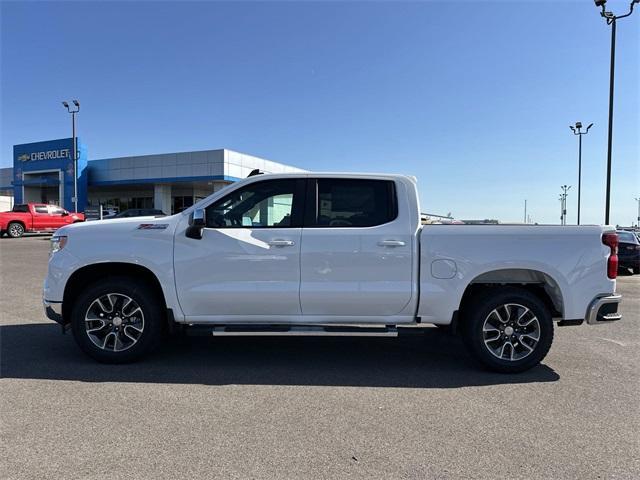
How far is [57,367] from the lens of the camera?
16.1 ft

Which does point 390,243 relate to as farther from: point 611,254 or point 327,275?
point 611,254

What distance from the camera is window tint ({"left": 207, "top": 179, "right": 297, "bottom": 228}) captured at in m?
5.02

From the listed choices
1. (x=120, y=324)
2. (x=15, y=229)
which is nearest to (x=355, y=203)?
(x=120, y=324)

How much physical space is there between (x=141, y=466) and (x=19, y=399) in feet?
5.89

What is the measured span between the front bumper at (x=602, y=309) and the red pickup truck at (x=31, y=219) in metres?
27.9

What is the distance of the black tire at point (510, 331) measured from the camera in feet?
15.9

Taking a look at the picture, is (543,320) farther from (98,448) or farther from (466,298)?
(98,448)

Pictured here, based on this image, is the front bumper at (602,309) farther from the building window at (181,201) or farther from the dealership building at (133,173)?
the building window at (181,201)

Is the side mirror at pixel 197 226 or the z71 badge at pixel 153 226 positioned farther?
the z71 badge at pixel 153 226

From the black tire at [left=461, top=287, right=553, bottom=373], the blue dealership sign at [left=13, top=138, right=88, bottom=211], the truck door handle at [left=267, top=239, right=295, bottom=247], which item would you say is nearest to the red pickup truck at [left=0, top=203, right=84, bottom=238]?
the blue dealership sign at [left=13, top=138, right=88, bottom=211]

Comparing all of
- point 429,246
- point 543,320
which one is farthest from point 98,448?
point 543,320

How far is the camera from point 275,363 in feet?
16.8

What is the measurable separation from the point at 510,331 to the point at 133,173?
1469 inches

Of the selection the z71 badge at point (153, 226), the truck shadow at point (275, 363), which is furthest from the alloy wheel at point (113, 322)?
the z71 badge at point (153, 226)
